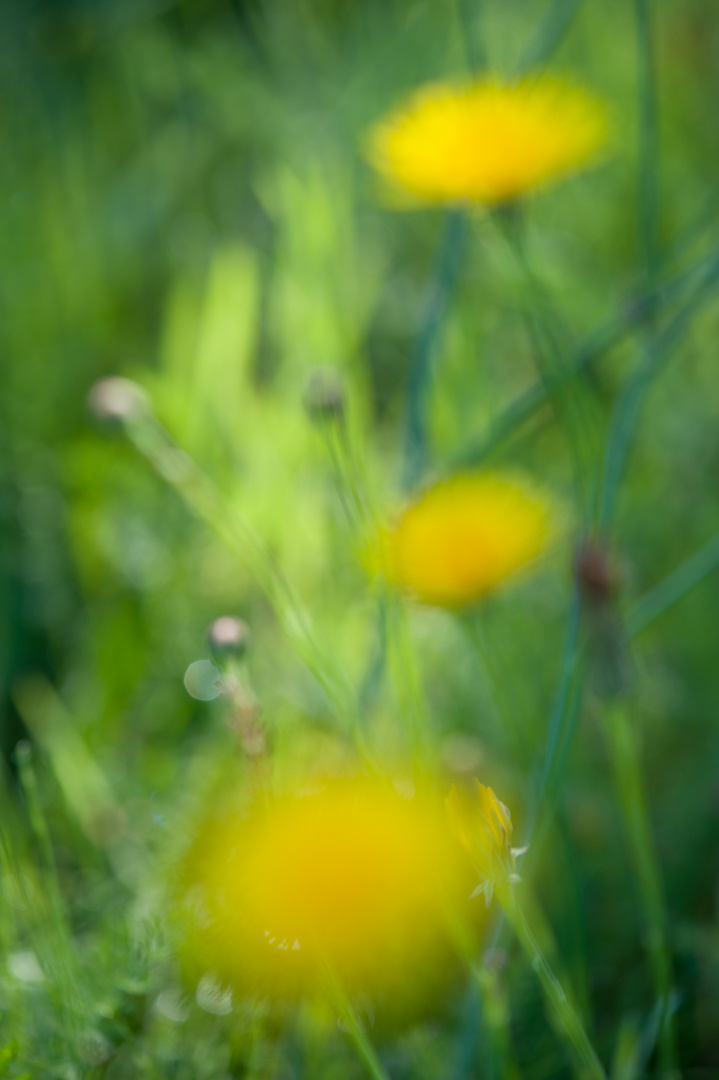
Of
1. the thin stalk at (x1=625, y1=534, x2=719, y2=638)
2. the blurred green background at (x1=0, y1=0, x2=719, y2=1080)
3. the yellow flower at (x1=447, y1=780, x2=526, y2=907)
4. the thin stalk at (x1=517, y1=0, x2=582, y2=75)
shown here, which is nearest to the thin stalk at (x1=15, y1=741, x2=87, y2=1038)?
the blurred green background at (x1=0, y1=0, x2=719, y2=1080)

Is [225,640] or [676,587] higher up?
[225,640]

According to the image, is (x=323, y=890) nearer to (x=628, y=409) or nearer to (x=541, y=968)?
(x=541, y=968)

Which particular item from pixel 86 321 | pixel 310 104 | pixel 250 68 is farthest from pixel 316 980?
pixel 250 68

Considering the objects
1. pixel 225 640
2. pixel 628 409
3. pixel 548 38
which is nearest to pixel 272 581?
pixel 225 640

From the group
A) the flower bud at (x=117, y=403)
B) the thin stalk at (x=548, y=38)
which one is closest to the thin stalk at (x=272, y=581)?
the flower bud at (x=117, y=403)

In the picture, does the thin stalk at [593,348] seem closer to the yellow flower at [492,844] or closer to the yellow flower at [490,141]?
the yellow flower at [490,141]

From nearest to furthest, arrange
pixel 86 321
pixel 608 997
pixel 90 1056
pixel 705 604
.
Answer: pixel 90 1056 → pixel 608 997 → pixel 705 604 → pixel 86 321

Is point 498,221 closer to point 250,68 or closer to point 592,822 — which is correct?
point 592,822
